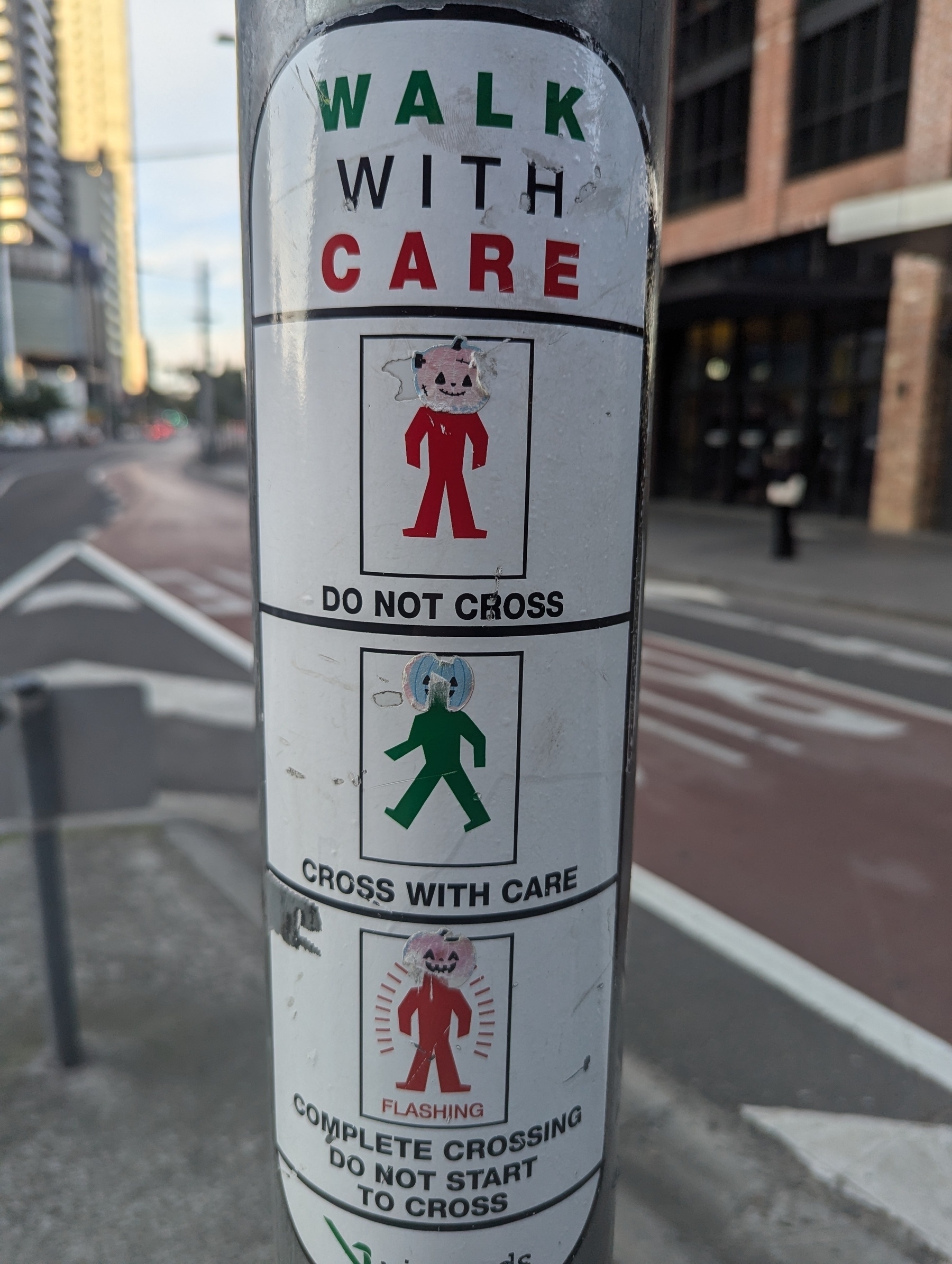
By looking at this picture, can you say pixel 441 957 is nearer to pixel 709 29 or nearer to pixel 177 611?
pixel 177 611

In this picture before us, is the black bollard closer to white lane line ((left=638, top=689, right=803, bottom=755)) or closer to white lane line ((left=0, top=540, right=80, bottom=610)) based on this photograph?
white lane line ((left=638, top=689, right=803, bottom=755))

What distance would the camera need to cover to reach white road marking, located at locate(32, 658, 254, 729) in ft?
24.3

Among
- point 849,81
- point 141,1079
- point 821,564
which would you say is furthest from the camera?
point 849,81

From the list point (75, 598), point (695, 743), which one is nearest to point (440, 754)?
point (695, 743)

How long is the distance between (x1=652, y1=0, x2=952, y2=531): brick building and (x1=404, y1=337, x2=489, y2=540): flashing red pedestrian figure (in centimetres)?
1432

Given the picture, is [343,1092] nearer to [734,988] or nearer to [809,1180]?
[809,1180]

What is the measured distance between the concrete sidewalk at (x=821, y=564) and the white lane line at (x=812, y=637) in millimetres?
1178

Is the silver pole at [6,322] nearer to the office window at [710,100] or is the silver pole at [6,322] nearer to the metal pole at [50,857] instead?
the office window at [710,100]

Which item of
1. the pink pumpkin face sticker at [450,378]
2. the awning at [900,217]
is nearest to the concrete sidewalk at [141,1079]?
the pink pumpkin face sticker at [450,378]

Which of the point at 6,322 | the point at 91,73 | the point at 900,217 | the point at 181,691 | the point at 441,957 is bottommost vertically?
the point at 181,691

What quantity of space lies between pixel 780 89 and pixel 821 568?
506 inches

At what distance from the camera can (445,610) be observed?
149cm

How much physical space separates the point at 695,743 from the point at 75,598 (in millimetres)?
8469

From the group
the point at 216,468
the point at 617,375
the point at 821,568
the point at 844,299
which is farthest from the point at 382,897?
the point at 216,468
